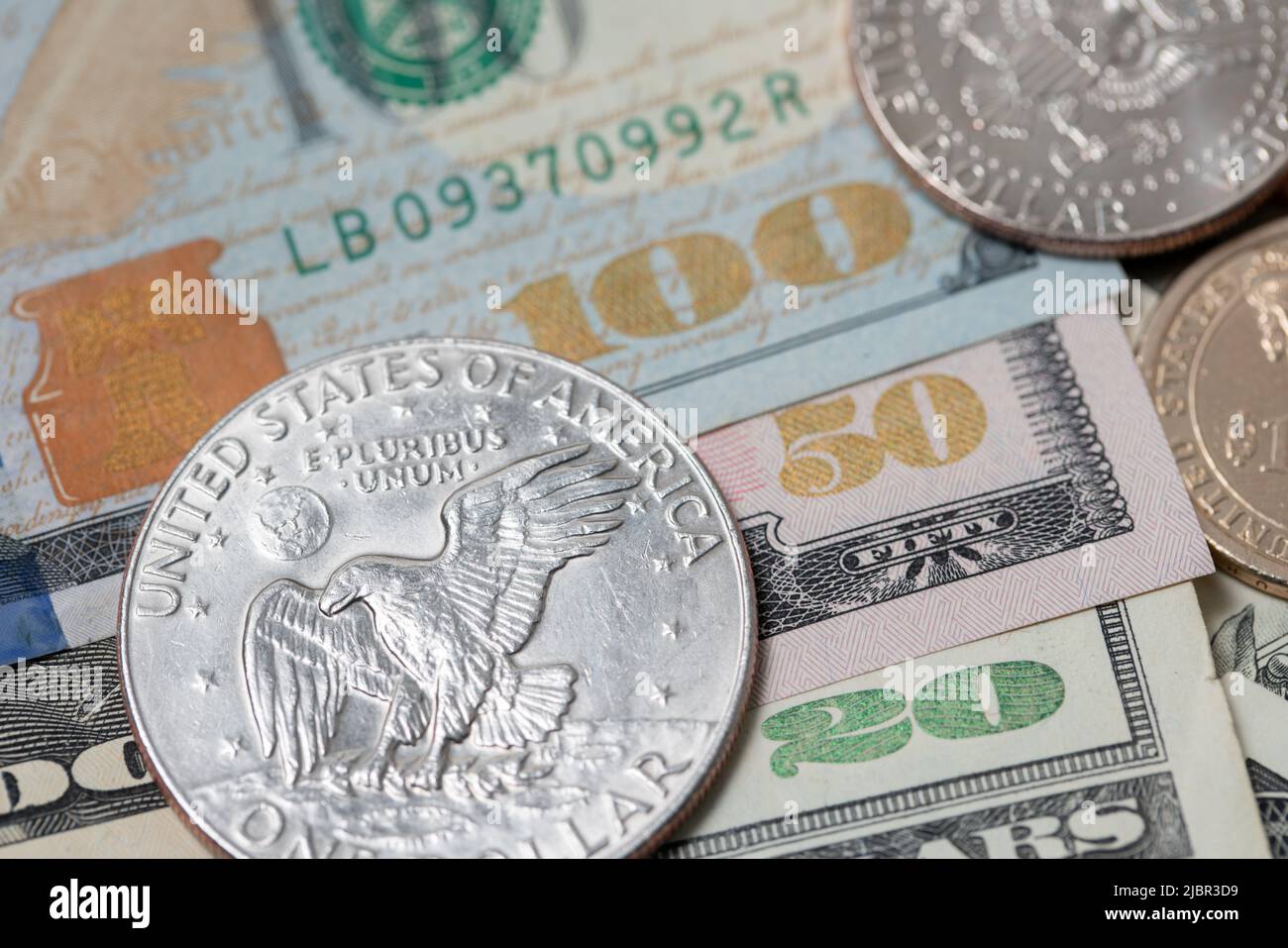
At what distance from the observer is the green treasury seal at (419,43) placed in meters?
1.98

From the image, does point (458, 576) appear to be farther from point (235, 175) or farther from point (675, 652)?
point (235, 175)

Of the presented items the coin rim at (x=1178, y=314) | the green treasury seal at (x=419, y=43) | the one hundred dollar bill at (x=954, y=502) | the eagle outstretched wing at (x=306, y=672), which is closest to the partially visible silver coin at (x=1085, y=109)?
the coin rim at (x=1178, y=314)

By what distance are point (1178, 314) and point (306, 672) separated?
4.51 feet

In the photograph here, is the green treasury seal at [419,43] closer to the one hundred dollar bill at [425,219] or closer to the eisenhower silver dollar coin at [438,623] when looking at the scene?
the one hundred dollar bill at [425,219]

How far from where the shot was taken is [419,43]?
1.99m

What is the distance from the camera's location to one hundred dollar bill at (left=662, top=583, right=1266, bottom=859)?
155cm

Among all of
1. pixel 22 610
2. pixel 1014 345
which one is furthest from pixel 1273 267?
pixel 22 610

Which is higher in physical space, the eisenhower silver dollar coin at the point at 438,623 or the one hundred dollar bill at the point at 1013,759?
the eisenhower silver dollar coin at the point at 438,623

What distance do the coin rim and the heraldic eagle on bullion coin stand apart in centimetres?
86

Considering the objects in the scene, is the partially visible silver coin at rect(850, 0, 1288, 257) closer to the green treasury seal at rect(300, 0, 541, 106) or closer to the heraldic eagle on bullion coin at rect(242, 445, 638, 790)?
the green treasury seal at rect(300, 0, 541, 106)

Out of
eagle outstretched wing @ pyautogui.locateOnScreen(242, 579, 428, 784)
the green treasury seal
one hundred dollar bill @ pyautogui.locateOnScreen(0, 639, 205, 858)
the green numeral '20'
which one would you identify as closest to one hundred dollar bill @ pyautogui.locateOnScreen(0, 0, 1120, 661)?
the green treasury seal

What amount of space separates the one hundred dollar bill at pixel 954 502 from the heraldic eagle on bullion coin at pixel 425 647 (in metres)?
0.30

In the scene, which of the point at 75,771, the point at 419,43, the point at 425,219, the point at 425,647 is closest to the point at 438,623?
the point at 425,647

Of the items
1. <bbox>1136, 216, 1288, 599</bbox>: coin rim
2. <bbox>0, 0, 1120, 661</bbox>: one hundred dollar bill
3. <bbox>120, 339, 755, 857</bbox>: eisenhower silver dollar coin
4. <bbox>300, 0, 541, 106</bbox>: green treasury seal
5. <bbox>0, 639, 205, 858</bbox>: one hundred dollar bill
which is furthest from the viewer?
<bbox>300, 0, 541, 106</bbox>: green treasury seal
